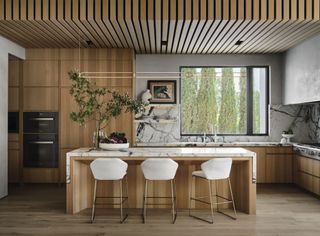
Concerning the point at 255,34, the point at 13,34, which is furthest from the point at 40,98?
the point at 255,34

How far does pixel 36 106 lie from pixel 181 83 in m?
2.97

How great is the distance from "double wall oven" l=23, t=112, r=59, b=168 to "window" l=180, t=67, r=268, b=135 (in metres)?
2.65

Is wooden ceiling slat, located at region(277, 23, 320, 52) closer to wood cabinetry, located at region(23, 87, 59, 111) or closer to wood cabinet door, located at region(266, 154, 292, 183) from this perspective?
wood cabinet door, located at region(266, 154, 292, 183)

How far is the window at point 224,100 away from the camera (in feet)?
25.7

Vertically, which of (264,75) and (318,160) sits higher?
(264,75)

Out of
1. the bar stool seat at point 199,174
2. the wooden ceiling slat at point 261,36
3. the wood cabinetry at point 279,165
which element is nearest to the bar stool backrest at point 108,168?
the bar stool seat at point 199,174

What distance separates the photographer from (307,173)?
637cm

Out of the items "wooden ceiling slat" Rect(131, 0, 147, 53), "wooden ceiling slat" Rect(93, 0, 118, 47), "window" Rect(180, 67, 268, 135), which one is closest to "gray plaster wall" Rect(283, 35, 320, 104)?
"window" Rect(180, 67, 268, 135)

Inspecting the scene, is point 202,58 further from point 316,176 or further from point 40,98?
point 40,98

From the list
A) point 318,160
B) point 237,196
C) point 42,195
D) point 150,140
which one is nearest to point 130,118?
point 150,140

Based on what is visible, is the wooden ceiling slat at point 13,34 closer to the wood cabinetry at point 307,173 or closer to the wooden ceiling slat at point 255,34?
the wooden ceiling slat at point 255,34

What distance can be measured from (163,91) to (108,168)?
329 centimetres

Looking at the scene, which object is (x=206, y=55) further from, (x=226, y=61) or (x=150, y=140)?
(x=150, y=140)

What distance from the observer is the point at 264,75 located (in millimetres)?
7801
